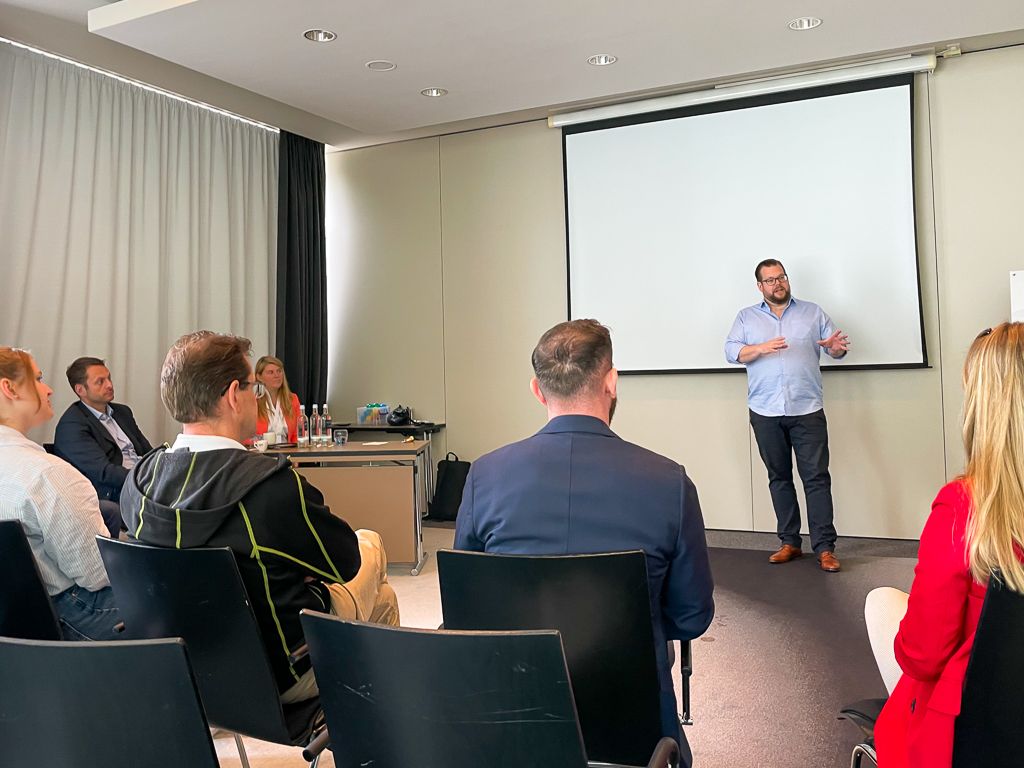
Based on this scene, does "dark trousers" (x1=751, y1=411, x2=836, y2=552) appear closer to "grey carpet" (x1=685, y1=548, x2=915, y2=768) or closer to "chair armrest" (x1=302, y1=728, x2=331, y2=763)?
"grey carpet" (x1=685, y1=548, x2=915, y2=768)

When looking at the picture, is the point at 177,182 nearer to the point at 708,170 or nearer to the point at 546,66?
the point at 546,66

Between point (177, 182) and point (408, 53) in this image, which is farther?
point (177, 182)

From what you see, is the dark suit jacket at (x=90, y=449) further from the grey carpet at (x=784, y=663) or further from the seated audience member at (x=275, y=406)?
the grey carpet at (x=784, y=663)

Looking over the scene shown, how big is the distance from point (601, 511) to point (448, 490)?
5.00m

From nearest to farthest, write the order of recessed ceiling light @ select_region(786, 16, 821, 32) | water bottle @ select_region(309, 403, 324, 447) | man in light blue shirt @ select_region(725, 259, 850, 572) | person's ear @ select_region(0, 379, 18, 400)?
person's ear @ select_region(0, 379, 18, 400), recessed ceiling light @ select_region(786, 16, 821, 32), man in light blue shirt @ select_region(725, 259, 850, 572), water bottle @ select_region(309, 403, 324, 447)

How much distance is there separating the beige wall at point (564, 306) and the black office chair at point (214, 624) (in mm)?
4415

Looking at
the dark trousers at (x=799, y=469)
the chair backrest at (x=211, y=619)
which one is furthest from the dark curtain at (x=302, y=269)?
the chair backrest at (x=211, y=619)

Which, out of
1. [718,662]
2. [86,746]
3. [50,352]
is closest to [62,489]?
[86,746]

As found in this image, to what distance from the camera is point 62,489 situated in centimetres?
212

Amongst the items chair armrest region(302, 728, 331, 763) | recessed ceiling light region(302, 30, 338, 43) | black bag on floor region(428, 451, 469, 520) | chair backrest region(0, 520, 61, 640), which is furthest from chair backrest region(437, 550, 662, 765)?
black bag on floor region(428, 451, 469, 520)

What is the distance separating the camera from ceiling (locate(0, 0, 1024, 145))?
4152 millimetres

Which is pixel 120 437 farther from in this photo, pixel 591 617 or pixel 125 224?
pixel 591 617

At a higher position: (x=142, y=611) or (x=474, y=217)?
(x=474, y=217)

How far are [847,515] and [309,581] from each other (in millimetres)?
4396
